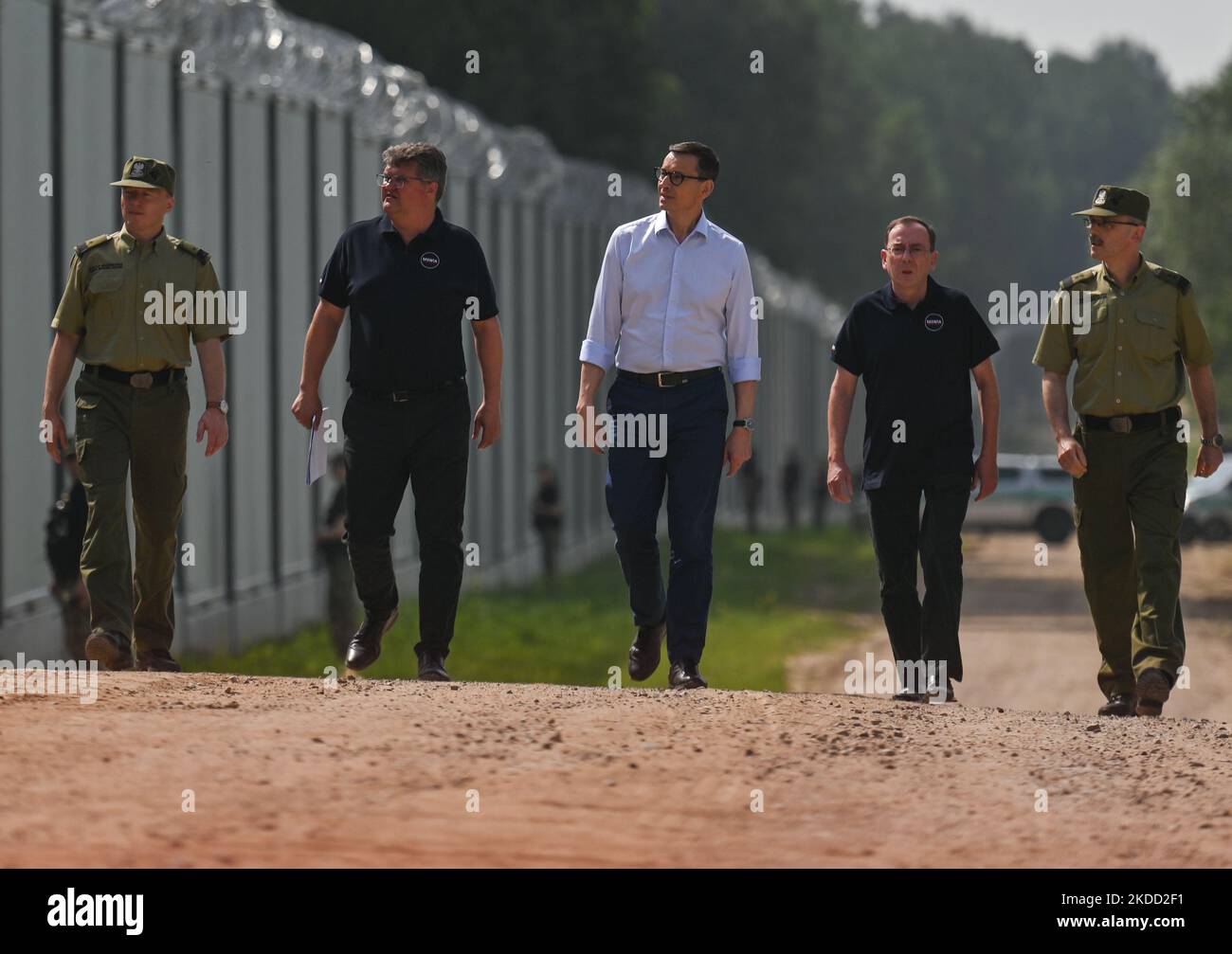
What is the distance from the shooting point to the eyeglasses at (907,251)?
988 centimetres

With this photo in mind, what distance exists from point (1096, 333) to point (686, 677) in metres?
2.19

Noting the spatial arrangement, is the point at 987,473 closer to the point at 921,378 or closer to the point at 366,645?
the point at 921,378

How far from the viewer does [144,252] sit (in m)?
9.98

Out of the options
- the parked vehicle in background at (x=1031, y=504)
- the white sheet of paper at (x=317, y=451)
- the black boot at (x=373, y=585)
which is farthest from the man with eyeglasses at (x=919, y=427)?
the parked vehicle in background at (x=1031, y=504)

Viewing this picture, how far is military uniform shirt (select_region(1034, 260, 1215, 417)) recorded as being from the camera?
10.0 metres

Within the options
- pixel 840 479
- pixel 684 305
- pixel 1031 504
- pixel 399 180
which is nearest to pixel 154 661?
pixel 399 180

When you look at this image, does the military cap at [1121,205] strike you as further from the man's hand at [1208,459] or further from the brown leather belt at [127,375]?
the brown leather belt at [127,375]

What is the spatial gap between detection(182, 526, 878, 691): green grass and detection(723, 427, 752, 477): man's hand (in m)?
8.82

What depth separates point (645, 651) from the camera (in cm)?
985

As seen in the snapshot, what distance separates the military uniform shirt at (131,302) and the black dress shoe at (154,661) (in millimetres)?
1229

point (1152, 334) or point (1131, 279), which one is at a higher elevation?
point (1131, 279)

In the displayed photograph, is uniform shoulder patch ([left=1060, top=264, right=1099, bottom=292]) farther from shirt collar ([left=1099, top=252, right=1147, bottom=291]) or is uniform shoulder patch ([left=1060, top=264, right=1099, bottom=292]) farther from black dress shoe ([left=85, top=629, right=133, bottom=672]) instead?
black dress shoe ([left=85, top=629, right=133, bottom=672])

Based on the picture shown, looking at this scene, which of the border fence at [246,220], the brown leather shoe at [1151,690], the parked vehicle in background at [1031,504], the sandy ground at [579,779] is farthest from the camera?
the parked vehicle in background at [1031,504]
